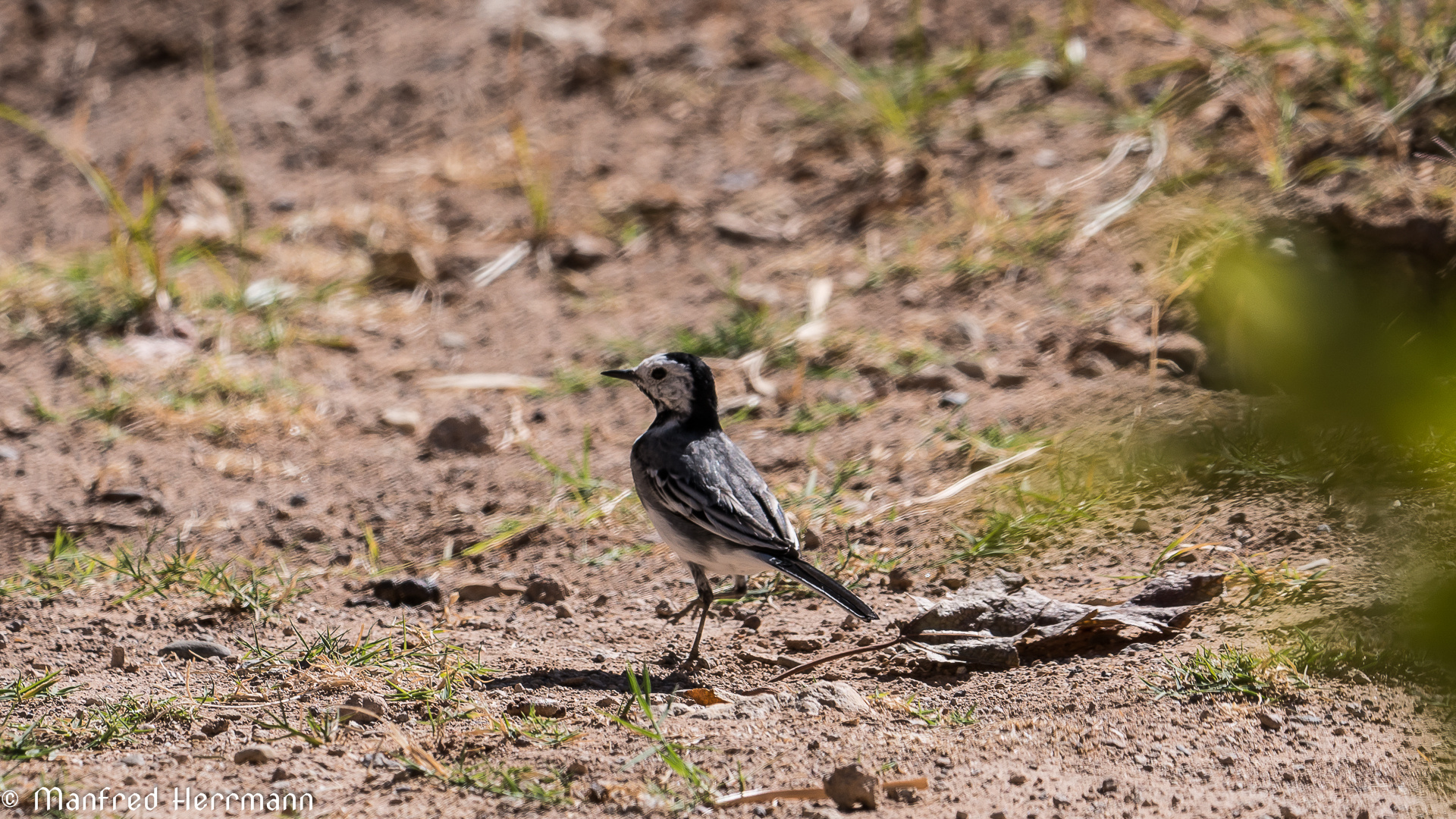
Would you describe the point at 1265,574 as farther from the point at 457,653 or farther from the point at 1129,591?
the point at 457,653

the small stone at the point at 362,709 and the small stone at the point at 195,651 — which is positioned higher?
the small stone at the point at 362,709

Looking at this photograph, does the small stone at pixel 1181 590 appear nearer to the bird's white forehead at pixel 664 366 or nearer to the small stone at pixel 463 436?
the bird's white forehead at pixel 664 366

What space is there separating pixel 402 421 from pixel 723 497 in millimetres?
2565

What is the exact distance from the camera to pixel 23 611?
411 cm

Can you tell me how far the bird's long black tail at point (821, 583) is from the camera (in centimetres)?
358

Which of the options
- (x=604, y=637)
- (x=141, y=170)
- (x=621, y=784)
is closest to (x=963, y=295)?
(x=604, y=637)

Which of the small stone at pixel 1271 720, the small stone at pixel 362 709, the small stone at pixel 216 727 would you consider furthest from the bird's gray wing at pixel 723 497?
the small stone at pixel 216 727

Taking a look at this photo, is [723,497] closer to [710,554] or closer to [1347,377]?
[710,554]

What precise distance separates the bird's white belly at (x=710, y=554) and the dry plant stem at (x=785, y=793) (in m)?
1.07

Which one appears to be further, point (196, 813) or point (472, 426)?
point (472, 426)

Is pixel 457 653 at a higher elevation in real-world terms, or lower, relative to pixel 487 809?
lower

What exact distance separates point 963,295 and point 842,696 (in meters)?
3.57

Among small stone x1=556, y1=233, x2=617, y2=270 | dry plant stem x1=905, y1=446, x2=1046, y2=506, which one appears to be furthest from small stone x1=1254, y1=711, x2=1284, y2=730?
small stone x1=556, y1=233, x2=617, y2=270

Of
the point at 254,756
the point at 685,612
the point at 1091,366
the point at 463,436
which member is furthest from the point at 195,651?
the point at 1091,366
